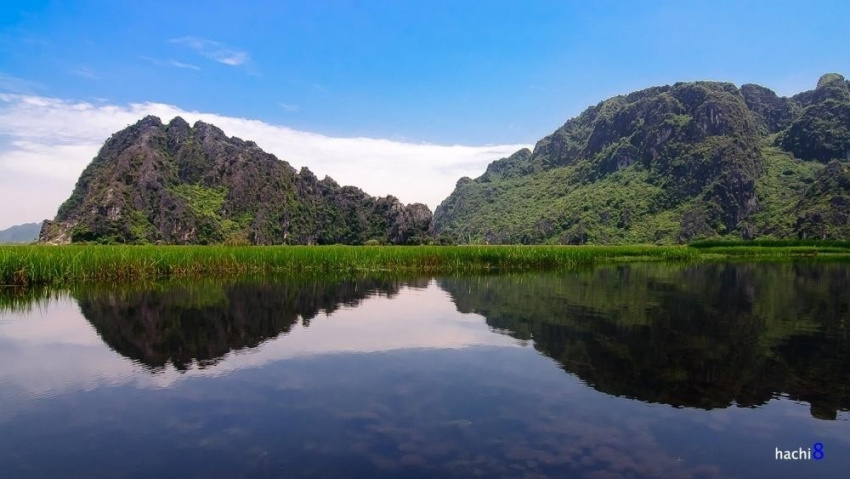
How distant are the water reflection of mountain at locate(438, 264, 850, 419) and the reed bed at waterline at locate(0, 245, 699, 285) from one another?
13805 millimetres

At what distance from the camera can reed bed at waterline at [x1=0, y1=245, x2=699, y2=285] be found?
1197 inches

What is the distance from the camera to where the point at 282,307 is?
72.9ft

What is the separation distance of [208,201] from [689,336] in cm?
15564

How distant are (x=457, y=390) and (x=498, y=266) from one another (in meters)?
38.7

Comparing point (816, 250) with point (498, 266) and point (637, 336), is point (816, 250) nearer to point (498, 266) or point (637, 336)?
point (498, 266)

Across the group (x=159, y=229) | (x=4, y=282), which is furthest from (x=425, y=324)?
(x=159, y=229)

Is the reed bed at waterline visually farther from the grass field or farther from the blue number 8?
the blue number 8

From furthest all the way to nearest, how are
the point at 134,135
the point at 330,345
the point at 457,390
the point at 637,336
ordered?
1. the point at 134,135
2. the point at 637,336
3. the point at 330,345
4. the point at 457,390

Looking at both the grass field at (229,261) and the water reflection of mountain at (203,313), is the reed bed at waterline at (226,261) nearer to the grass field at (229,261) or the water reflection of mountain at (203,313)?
the grass field at (229,261)

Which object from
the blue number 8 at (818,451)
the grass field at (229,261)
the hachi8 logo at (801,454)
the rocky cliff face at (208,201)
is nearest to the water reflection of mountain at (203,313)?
the grass field at (229,261)

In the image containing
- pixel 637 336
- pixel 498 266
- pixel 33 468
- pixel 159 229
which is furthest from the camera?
pixel 159 229

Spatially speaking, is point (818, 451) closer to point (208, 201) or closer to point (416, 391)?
point (416, 391)

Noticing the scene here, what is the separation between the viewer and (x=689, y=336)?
16547 millimetres

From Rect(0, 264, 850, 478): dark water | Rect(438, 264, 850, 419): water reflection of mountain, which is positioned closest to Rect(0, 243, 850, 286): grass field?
Rect(0, 264, 850, 478): dark water
